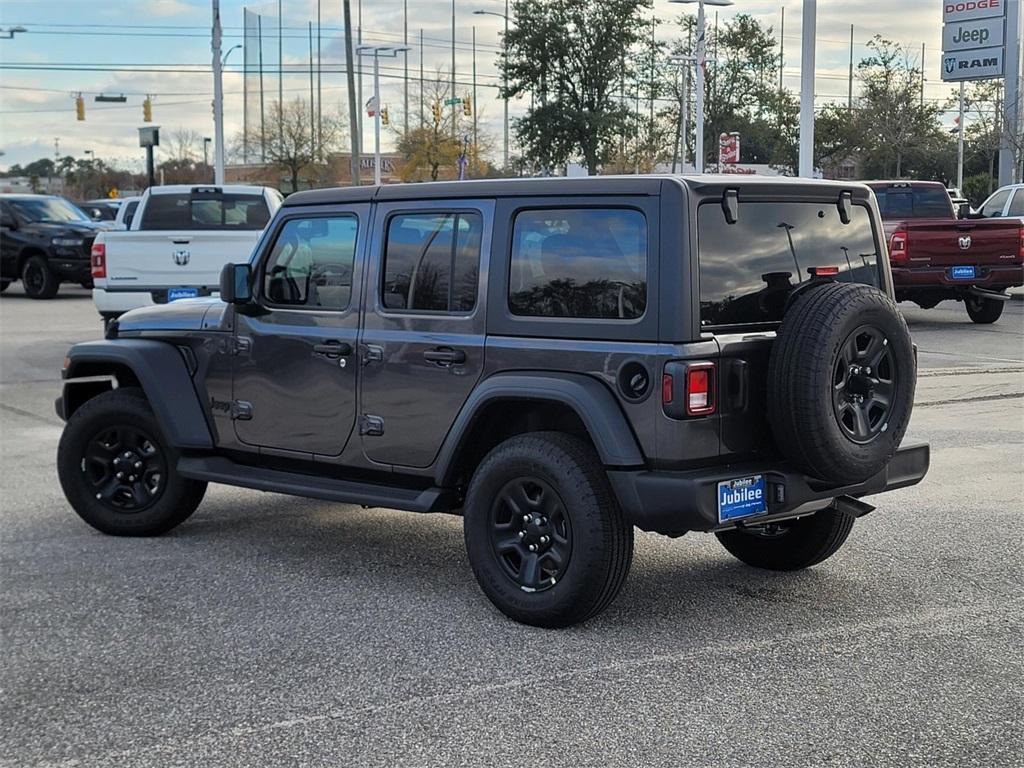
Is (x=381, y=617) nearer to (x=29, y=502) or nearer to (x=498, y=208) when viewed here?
(x=498, y=208)

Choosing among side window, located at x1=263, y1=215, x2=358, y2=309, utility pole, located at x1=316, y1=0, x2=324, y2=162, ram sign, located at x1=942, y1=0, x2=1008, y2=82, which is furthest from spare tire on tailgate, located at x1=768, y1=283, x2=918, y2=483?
utility pole, located at x1=316, y1=0, x2=324, y2=162

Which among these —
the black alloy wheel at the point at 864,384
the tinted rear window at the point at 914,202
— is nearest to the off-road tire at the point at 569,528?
the black alloy wheel at the point at 864,384

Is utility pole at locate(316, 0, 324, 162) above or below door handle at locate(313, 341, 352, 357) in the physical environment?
above

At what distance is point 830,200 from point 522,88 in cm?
5471

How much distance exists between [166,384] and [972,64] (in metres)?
30.7

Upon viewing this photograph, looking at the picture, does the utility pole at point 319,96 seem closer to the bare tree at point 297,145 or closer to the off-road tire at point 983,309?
the bare tree at point 297,145

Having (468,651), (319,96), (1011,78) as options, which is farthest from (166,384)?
(319,96)

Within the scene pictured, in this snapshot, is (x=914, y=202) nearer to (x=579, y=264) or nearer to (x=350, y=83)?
(x=579, y=264)

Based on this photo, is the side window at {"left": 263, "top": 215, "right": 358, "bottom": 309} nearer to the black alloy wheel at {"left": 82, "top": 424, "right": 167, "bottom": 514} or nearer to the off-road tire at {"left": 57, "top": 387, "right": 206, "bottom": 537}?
the off-road tire at {"left": 57, "top": 387, "right": 206, "bottom": 537}

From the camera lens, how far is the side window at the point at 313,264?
19.9 feet

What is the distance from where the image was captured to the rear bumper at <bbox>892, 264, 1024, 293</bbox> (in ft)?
55.1

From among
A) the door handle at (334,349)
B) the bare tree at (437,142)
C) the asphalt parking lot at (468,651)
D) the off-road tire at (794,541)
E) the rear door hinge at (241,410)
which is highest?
the bare tree at (437,142)

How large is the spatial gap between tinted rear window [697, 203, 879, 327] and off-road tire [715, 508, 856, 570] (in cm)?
111

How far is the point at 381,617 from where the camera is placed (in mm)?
5383
